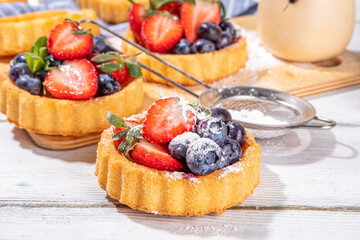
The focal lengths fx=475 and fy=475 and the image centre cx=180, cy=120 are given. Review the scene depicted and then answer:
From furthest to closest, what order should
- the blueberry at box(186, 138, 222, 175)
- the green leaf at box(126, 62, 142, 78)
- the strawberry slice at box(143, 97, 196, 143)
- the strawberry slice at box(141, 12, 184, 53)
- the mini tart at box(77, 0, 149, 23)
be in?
the mini tart at box(77, 0, 149, 23) → the strawberry slice at box(141, 12, 184, 53) → the green leaf at box(126, 62, 142, 78) → the strawberry slice at box(143, 97, 196, 143) → the blueberry at box(186, 138, 222, 175)

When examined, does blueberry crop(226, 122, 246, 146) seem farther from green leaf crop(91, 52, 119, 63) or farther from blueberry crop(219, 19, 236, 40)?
blueberry crop(219, 19, 236, 40)

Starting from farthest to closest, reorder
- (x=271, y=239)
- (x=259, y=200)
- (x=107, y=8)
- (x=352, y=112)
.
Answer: (x=107, y=8), (x=352, y=112), (x=259, y=200), (x=271, y=239)

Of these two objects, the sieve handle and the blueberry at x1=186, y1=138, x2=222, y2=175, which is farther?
the sieve handle

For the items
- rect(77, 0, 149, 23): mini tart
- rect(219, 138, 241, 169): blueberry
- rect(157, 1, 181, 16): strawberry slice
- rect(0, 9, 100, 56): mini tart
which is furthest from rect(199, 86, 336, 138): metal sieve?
rect(77, 0, 149, 23): mini tart

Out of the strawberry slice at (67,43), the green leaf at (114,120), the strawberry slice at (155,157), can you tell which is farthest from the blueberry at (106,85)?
the strawberry slice at (155,157)

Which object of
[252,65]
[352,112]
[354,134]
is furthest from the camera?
[252,65]

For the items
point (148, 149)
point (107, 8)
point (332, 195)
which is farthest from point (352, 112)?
point (107, 8)

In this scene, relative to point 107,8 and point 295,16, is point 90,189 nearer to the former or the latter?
point 295,16

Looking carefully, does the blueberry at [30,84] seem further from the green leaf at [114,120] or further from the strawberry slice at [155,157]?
the strawberry slice at [155,157]
